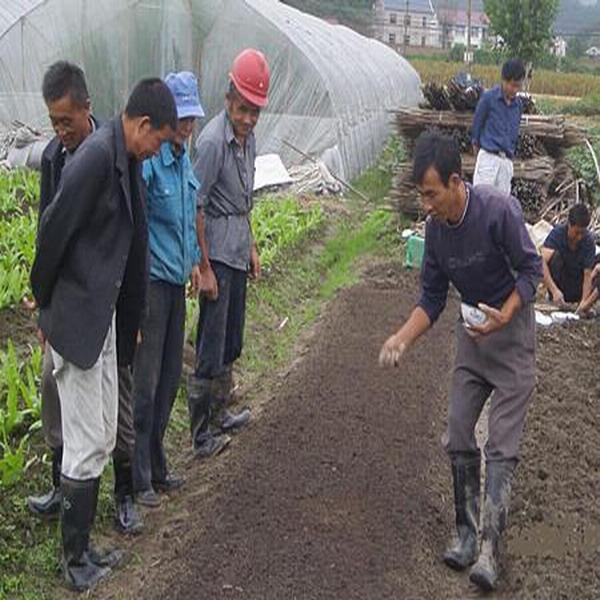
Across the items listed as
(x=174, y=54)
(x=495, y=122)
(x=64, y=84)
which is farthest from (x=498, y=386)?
(x=174, y=54)

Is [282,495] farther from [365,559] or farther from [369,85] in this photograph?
[369,85]

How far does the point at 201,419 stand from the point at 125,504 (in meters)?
1.03

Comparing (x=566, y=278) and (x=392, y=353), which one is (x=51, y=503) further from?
(x=566, y=278)

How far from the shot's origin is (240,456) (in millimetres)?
5426

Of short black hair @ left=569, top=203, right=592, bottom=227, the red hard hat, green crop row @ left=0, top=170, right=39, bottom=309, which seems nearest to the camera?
the red hard hat

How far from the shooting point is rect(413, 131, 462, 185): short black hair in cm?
400

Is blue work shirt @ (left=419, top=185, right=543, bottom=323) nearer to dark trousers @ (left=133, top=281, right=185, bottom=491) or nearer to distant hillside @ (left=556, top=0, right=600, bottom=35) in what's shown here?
dark trousers @ (left=133, top=281, right=185, bottom=491)

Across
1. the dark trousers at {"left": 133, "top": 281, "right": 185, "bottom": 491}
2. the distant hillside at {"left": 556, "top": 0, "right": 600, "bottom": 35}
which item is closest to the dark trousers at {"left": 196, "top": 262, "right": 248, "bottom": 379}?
the dark trousers at {"left": 133, "top": 281, "right": 185, "bottom": 491}

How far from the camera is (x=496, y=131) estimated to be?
1030 centimetres

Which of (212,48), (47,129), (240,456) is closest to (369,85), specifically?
(212,48)

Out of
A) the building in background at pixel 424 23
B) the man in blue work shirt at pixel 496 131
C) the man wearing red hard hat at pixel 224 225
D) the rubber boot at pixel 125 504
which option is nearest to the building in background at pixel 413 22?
the building in background at pixel 424 23

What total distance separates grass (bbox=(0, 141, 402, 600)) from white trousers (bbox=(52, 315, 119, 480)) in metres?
A: 0.53

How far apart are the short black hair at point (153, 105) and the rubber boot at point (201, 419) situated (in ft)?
6.38

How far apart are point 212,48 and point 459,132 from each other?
14.4ft
